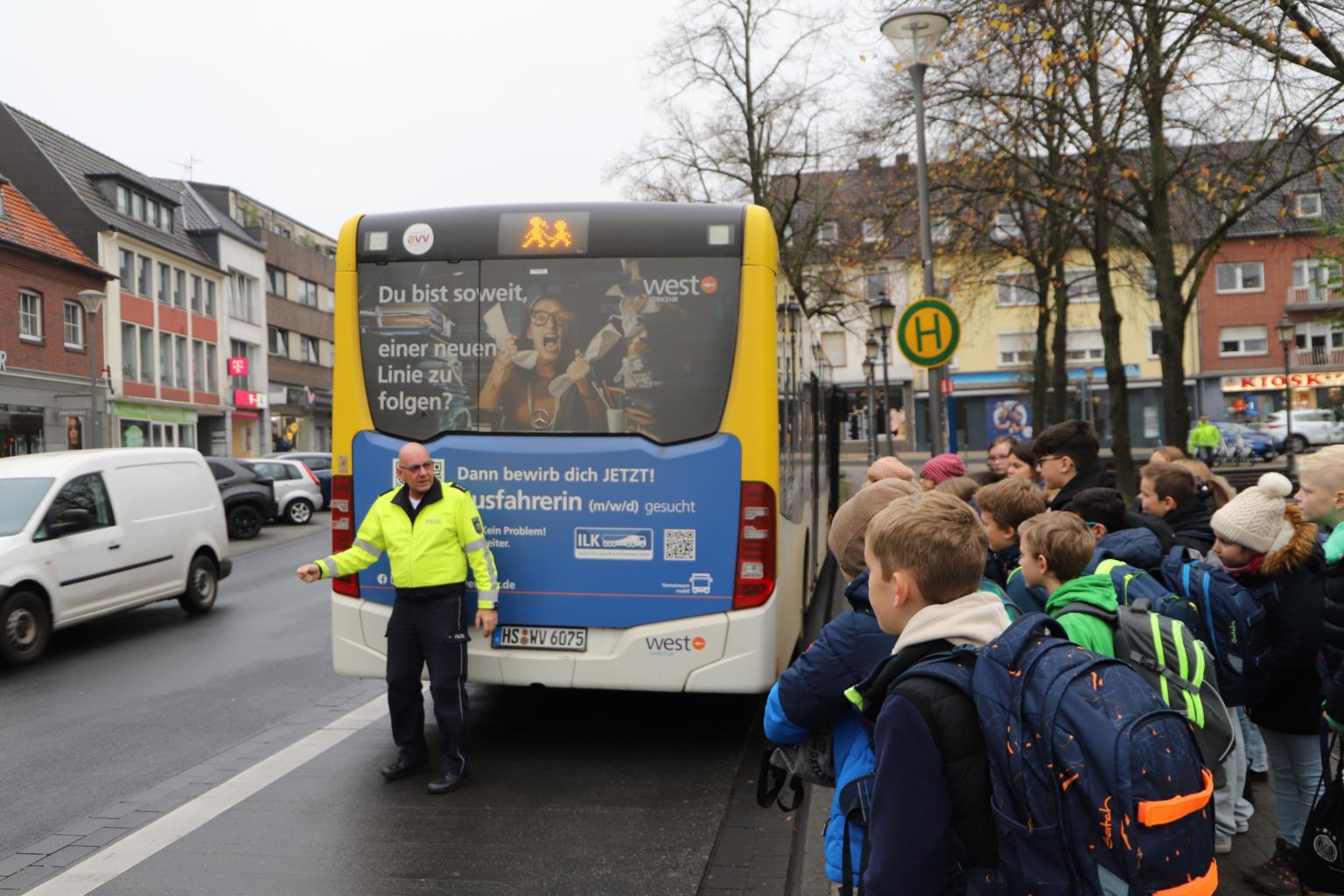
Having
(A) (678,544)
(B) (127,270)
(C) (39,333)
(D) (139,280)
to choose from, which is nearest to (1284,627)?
(A) (678,544)

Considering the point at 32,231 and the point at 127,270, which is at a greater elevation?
the point at 32,231

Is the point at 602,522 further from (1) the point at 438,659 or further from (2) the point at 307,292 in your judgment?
(2) the point at 307,292

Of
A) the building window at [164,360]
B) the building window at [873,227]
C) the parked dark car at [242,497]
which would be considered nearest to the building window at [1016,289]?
the building window at [873,227]

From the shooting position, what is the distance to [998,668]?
2027mm

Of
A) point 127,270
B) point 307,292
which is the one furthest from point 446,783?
point 307,292

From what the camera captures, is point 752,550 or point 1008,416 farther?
point 1008,416

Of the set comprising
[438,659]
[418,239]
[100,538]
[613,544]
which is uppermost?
[418,239]

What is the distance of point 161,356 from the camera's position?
148 feet

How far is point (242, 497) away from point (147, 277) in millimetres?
24358

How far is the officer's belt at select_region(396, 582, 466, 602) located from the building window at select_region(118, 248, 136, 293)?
4017 centimetres

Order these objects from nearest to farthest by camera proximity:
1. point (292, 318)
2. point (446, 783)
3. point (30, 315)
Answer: point (446, 783) < point (30, 315) < point (292, 318)

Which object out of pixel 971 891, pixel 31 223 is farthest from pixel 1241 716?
pixel 31 223

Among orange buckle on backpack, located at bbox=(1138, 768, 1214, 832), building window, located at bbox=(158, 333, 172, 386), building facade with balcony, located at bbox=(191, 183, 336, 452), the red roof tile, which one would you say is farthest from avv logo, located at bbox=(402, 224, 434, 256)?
building facade with balcony, located at bbox=(191, 183, 336, 452)

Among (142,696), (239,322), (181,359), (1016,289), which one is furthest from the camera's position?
(239,322)
